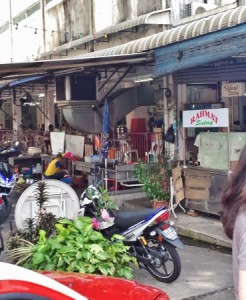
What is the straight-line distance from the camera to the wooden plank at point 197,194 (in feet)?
27.5

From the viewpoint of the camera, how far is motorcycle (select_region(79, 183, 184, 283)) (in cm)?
540

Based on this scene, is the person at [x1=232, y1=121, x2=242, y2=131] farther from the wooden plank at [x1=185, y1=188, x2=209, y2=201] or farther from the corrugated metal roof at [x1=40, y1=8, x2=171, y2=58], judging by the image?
the wooden plank at [x1=185, y1=188, x2=209, y2=201]

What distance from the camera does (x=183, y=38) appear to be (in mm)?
8062

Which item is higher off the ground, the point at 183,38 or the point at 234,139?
the point at 183,38

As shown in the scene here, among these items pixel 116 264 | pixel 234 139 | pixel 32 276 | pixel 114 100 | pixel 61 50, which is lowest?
pixel 116 264

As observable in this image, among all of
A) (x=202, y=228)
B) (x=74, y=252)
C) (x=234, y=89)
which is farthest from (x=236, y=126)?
(x=74, y=252)

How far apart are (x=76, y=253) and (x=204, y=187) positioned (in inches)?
182

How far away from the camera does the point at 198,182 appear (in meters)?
8.55

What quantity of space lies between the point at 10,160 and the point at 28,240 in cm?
991

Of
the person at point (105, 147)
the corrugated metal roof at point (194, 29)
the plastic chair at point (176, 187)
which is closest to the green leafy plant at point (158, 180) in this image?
the plastic chair at point (176, 187)

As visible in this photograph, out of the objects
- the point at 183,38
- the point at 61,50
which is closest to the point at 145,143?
the point at 183,38

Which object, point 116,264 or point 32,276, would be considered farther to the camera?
point 116,264

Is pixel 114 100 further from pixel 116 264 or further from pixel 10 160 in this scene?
pixel 116 264

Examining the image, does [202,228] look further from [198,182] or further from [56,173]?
[56,173]
